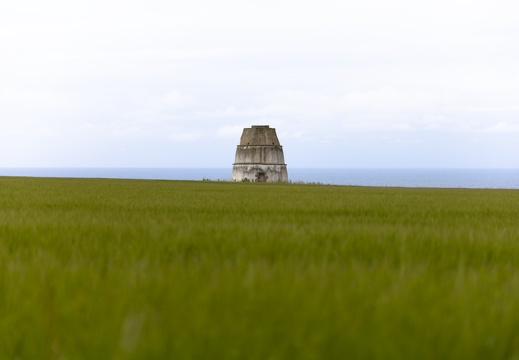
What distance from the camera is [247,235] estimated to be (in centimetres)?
427

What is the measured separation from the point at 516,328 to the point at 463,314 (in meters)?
0.20

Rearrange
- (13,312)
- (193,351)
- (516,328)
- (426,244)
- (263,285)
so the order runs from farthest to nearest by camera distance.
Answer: (426,244) < (263,285) < (13,312) < (516,328) < (193,351)

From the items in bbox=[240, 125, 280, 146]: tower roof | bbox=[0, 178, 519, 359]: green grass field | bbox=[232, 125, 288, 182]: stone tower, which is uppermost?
bbox=[240, 125, 280, 146]: tower roof

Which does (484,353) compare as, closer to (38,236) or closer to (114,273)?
(114,273)

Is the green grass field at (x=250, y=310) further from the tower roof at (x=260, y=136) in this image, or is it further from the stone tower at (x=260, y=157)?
the tower roof at (x=260, y=136)

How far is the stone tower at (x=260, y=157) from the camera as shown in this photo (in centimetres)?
4694

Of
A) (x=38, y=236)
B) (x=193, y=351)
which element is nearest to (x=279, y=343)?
(x=193, y=351)

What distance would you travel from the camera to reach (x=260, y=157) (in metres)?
47.0

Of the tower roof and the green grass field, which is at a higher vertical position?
the tower roof

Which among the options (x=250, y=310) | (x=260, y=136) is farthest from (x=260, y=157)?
(x=250, y=310)

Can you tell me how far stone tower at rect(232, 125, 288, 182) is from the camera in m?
46.9

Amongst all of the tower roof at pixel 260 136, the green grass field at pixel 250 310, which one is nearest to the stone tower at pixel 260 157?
the tower roof at pixel 260 136

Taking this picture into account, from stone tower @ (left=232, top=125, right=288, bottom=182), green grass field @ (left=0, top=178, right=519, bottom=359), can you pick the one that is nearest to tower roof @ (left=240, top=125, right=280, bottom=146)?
stone tower @ (left=232, top=125, right=288, bottom=182)

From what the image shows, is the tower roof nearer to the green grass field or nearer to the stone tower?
the stone tower
